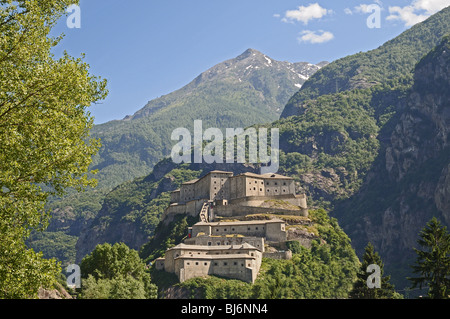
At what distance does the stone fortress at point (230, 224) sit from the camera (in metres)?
92.8

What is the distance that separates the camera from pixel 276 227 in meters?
106

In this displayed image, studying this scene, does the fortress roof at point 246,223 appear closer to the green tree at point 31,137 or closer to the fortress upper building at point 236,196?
the fortress upper building at point 236,196

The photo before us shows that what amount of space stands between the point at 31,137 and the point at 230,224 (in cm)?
8130

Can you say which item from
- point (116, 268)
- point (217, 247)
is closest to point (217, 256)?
point (217, 247)

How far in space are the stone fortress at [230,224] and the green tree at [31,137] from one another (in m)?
63.2

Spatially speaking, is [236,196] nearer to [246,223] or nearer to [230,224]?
[230,224]

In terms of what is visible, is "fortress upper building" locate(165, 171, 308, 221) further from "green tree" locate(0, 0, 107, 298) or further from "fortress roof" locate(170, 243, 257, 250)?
"green tree" locate(0, 0, 107, 298)

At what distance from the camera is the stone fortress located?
92.8m

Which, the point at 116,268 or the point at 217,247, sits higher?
the point at 217,247

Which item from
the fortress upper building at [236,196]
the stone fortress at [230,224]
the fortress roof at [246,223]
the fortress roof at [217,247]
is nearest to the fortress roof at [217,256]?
the stone fortress at [230,224]

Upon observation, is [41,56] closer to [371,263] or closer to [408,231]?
[371,263]

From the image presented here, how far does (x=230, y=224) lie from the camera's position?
10819 cm

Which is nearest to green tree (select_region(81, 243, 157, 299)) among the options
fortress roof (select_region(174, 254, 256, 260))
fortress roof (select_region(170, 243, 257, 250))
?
fortress roof (select_region(174, 254, 256, 260))
